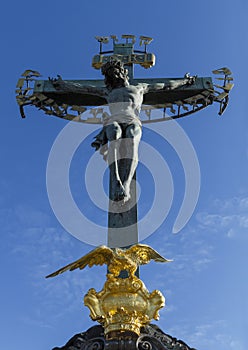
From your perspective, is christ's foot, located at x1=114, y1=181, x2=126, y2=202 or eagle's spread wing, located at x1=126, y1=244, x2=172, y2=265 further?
christ's foot, located at x1=114, y1=181, x2=126, y2=202

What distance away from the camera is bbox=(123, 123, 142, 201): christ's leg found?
7.82 meters

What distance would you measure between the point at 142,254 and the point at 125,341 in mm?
1120

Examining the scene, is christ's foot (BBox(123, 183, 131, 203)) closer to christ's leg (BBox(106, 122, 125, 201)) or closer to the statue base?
christ's leg (BBox(106, 122, 125, 201))

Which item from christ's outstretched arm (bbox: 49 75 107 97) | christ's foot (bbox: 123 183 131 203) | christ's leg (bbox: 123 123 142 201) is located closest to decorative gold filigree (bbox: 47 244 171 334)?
christ's foot (bbox: 123 183 131 203)

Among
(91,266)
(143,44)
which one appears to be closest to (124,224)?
(91,266)

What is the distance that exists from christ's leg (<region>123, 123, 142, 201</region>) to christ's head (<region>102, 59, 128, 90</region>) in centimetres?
88

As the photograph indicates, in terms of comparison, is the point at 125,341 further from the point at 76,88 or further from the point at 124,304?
the point at 76,88

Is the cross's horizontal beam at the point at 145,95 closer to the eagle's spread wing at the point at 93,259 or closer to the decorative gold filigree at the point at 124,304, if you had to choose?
the eagle's spread wing at the point at 93,259

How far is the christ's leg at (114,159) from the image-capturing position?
25.0ft

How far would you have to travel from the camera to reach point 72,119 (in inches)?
385

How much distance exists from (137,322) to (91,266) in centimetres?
91

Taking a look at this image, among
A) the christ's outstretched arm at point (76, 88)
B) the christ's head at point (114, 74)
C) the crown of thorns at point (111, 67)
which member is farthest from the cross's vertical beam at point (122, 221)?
the christ's outstretched arm at point (76, 88)

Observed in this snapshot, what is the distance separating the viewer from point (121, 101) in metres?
8.47

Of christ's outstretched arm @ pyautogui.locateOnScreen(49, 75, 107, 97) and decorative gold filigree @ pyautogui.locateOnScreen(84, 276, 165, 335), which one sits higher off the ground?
christ's outstretched arm @ pyautogui.locateOnScreen(49, 75, 107, 97)
